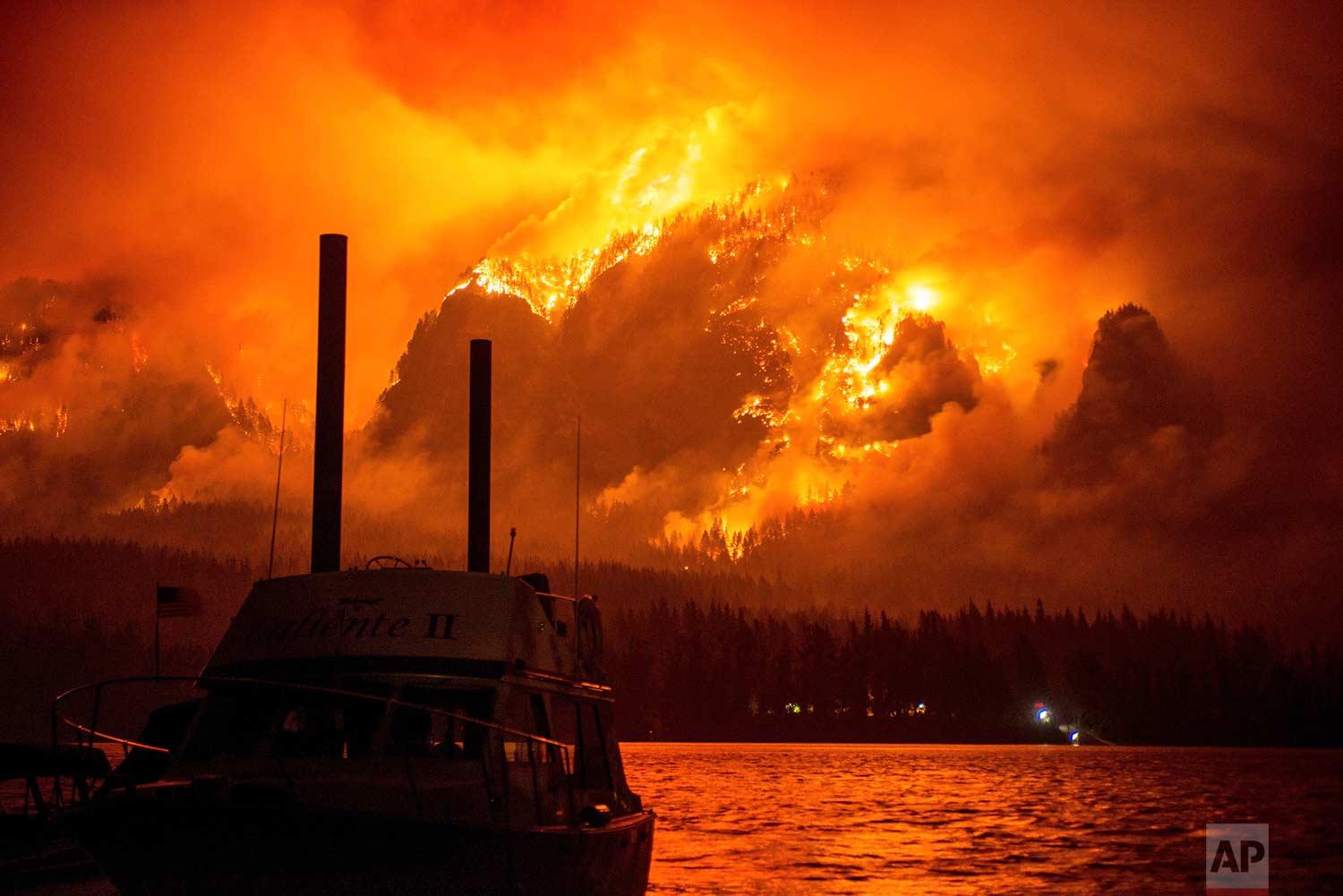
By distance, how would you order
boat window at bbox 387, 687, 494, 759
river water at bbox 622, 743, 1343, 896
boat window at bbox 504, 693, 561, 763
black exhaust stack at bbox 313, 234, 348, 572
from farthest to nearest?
river water at bbox 622, 743, 1343, 896 < black exhaust stack at bbox 313, 234, 348, 572 < boat window at bbox 504, 693, 561, 763 < boat window at bbox 387, 687, 494, 759

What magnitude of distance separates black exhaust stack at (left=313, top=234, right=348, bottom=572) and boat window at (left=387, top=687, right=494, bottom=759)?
48.7 ft

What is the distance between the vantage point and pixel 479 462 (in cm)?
3553

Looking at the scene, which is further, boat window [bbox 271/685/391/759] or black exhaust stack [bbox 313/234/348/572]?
black exhaust stack [bbox 313/234/348/572]

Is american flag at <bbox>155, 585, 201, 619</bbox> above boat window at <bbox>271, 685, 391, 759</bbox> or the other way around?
above

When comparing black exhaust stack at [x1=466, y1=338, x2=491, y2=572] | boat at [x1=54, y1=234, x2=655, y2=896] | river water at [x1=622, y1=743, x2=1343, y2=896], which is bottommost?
river water at [x1=622, y1=743, x2=1343, y2=896]

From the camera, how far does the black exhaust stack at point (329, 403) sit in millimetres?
32562

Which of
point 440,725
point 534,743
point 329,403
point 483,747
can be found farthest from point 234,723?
point 329,403

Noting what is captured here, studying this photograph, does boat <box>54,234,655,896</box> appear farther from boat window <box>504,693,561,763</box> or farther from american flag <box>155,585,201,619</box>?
american flag <box>155,585,201,619</box>

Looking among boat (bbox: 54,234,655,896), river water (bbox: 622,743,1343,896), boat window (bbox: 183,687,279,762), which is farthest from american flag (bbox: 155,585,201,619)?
river water (bbox: 622,743,1343,896)

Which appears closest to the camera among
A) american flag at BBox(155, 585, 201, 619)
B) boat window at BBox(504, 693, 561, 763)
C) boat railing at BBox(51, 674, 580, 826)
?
boat railing at BBox(51, 674, 580, 826)

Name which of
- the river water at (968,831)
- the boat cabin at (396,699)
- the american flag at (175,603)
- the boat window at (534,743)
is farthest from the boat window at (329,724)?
the river water at (968,831)

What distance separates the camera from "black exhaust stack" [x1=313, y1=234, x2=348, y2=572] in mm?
32562

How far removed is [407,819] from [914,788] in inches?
3395

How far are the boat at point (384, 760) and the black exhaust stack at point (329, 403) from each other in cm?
1137
